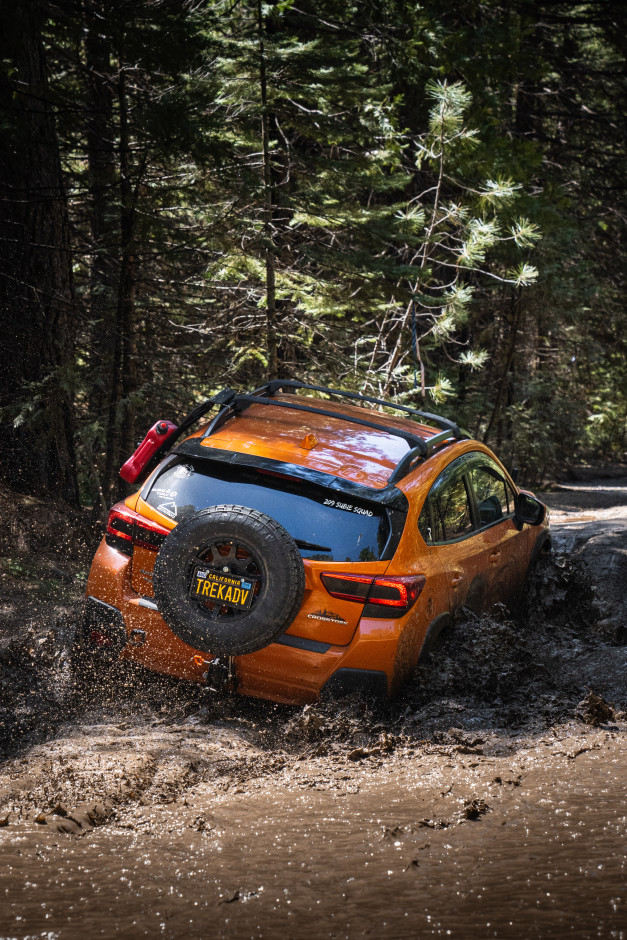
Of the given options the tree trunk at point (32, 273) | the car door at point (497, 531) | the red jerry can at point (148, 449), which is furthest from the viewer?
the tree trunk at point (32, 273)

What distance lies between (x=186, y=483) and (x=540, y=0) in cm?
1693

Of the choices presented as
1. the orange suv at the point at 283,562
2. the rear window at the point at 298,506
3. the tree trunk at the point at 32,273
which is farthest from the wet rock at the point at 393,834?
the tree trunk at the point at 32,273

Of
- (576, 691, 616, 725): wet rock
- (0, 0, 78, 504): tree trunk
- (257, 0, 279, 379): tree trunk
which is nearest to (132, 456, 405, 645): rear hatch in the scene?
(576, 691, 616, 725): wet rock

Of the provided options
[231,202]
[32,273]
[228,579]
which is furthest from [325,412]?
[231,202]

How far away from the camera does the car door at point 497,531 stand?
5914mm

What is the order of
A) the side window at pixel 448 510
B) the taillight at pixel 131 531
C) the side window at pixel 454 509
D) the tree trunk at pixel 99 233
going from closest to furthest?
the taillight at pixel 131 531 < the side window at pixel 448 510 < the side window at pixel 454 509 < the tree trunk at pixel 99 233

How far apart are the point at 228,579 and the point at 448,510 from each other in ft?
5.50

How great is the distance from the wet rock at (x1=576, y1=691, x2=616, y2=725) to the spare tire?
1.65 m

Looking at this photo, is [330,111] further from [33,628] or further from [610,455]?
[610,455]

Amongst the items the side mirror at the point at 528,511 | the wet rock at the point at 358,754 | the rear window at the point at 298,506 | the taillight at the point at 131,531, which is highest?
the rear window at the point at 298,506

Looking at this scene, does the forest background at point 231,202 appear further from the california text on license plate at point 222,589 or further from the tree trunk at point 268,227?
the california text on license plate at point 222,589

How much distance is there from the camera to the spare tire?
424 cm

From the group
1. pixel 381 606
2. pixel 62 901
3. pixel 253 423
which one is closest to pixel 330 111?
pixel 253 423

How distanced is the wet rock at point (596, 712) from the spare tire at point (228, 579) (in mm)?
1653
